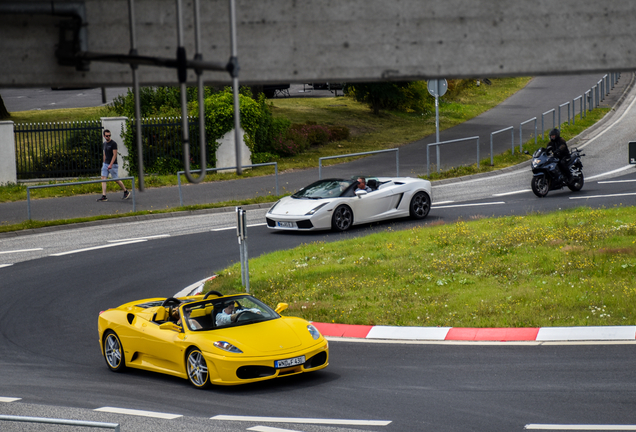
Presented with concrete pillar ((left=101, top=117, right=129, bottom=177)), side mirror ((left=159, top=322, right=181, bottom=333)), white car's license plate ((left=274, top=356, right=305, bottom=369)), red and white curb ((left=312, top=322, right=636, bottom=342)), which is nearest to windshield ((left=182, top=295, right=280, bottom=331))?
side mirror ((left=159, top=322, right=181, bottom=333))

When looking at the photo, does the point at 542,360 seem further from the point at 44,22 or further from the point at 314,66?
the point at 44,22

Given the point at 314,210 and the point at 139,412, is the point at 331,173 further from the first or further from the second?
the point at 139,412

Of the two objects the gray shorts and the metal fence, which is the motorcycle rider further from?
the metal fence

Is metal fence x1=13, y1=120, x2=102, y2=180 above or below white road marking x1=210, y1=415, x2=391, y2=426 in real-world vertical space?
above

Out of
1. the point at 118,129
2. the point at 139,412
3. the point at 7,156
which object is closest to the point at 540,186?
the point at 118,129

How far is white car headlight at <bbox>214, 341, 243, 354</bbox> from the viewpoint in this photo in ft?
35.0

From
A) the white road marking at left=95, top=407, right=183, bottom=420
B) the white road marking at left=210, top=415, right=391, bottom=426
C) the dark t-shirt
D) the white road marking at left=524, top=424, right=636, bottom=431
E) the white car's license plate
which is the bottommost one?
the white road marking at left=95, top=407, right=183, bottom=420

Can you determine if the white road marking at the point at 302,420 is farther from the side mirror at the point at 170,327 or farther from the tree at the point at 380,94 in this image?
the tree at the point at 380,94

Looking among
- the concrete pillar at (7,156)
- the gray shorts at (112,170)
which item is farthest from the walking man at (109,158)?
the concrete pillar at (7,156)

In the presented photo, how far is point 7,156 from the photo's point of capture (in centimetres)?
2936

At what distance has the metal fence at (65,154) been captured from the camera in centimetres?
3042

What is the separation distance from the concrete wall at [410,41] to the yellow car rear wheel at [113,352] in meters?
5.38

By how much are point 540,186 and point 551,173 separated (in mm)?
536

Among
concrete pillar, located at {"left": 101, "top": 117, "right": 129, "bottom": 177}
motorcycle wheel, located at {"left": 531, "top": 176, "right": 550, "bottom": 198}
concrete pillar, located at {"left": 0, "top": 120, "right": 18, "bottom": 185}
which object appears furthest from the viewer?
concrete pillar, located at {"left": 101, "top": 117, "right": 129, "bottom": 177}
